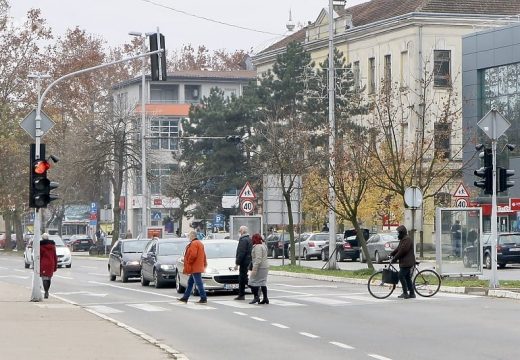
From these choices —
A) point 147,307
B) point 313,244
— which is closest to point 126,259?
point 147,307

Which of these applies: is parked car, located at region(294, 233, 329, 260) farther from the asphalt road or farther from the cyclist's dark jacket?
the cyclist's dark jacket

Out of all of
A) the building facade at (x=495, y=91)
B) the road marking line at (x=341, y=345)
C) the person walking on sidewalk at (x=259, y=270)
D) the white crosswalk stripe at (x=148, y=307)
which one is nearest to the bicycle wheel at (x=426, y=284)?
the person walking on sidewalk at (x=259, y=270)

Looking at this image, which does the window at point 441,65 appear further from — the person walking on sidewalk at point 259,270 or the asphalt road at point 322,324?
the person walking on sidewalk at point 259,270

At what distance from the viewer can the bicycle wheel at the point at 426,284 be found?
31.2m

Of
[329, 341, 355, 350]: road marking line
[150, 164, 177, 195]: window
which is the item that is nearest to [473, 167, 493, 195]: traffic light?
[329, 341, 355, 350]: road marking line

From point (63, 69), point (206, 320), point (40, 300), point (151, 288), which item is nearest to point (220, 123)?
point (63, 69)

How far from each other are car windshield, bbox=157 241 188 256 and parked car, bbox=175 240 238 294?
3.93 m

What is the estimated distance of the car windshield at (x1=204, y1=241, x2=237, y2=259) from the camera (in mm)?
34438

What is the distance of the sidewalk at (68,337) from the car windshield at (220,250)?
6590 mm

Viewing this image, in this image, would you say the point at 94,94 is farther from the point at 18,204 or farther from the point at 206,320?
the point at 206,320

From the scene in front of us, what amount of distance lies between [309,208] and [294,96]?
42.9 ft

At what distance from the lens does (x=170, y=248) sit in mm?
39312

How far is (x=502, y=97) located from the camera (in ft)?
236

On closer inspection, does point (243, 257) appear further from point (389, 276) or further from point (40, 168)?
point (40, 168)
